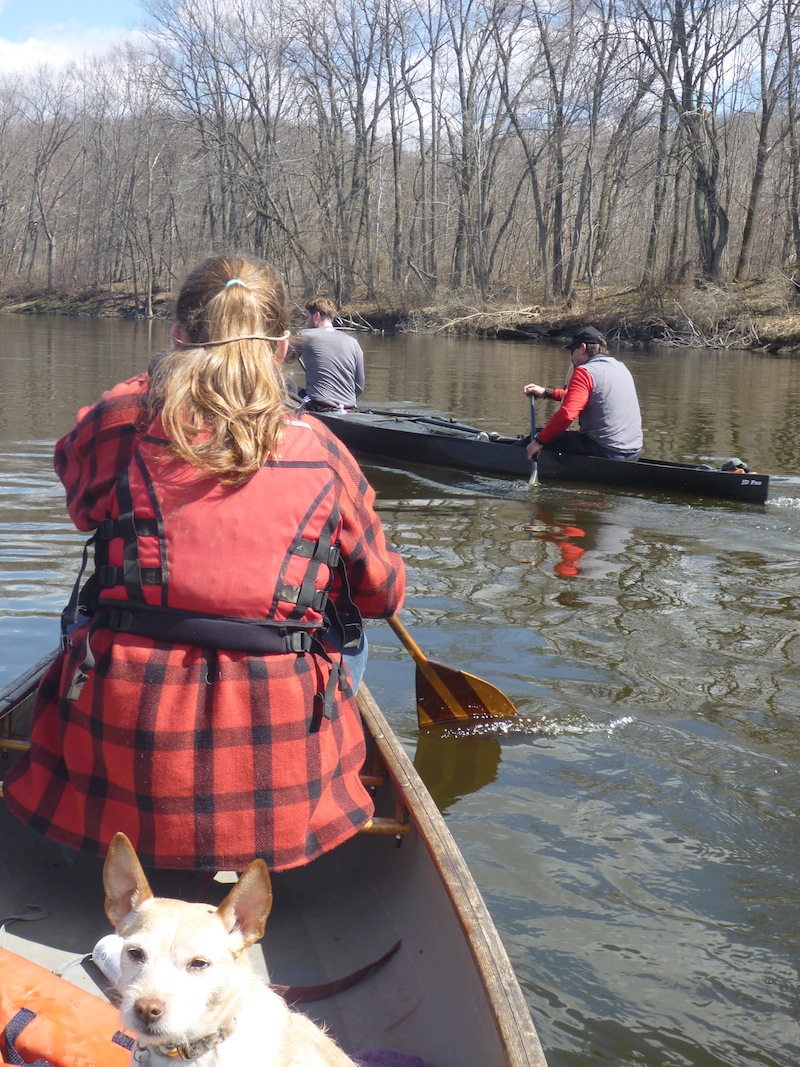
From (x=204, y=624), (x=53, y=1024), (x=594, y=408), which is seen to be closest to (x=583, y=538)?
(x=594, y=408)

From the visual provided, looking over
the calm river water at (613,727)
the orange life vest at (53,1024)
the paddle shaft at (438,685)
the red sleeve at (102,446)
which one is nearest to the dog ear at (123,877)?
the orange life vest at (53,1024)

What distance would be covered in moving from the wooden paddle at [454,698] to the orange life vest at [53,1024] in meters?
2.55

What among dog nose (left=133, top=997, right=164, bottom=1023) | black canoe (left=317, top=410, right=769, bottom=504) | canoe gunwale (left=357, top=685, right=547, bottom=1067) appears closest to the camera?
dog nose (left=133, top=997, right=164, bottom=1023)

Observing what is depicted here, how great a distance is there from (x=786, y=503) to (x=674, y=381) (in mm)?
10046

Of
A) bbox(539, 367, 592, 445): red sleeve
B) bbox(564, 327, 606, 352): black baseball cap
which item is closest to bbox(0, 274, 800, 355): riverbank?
bbox(564, 327, 606, 352): black baseball cap

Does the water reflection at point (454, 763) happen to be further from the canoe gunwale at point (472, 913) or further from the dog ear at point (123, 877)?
the dog ear at point (123, 877)

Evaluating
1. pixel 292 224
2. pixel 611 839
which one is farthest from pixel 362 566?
pixel 292 224

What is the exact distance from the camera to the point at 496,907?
332cm

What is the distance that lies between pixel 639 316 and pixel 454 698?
25782mm

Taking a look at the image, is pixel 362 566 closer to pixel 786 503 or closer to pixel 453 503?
pixel 453 503

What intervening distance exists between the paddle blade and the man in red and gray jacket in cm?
478

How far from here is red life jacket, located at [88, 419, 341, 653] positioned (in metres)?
2.06

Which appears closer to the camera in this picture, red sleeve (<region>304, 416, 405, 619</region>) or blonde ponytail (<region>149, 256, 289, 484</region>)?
blonde ponytail (<region>149, 256, 289, 484</region>)

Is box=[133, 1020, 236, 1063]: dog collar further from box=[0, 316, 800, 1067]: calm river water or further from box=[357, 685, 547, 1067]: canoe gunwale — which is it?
box=[0, 316, 800, 1067]: calm river water
